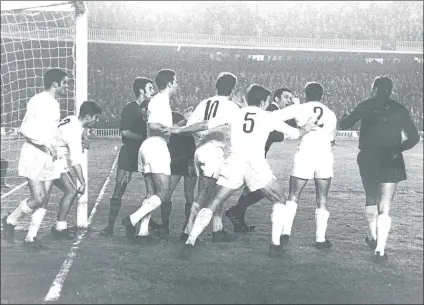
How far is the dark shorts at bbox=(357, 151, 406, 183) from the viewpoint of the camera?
5.71m

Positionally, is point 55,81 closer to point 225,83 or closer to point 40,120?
point 40,120

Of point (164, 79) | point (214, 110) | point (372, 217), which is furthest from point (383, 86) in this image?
point (164, 79)

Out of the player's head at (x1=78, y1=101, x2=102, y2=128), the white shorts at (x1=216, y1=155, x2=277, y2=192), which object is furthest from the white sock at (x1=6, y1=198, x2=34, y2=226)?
the white shorts at (x1=216, y1=155, x2=277, y2=192)

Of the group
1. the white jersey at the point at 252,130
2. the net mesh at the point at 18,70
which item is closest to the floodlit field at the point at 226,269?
the white jersey at the point at 252,130

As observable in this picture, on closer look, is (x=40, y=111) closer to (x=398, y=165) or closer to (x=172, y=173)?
(x=172, y=173)

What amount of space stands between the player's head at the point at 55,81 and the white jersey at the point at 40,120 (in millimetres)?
163

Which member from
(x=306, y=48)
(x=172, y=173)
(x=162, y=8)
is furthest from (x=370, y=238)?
(x=162, y=8)

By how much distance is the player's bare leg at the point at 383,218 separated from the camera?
18.3 feet

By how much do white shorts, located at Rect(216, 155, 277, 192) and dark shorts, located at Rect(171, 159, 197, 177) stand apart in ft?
3.74

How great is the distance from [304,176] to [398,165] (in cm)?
94

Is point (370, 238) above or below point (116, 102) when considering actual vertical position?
above

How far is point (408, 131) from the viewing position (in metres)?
5.75

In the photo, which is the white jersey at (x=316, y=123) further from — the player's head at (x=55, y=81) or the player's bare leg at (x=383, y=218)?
the player's head at (x=55, y=81)

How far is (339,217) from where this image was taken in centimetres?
821
